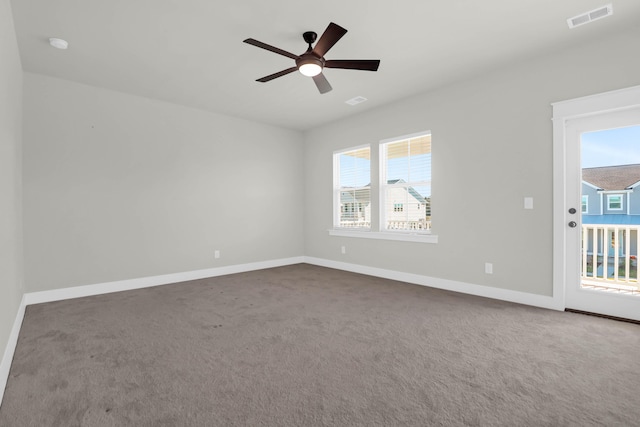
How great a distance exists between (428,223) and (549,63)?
88.6 inches

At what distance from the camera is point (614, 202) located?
304 cm

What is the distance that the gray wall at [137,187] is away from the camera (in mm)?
3766

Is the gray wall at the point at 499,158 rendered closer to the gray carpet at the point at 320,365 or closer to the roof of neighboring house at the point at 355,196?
the gray carpet at the point at 320,365

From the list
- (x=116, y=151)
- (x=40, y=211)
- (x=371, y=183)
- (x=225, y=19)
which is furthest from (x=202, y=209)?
(x=225, y=19)

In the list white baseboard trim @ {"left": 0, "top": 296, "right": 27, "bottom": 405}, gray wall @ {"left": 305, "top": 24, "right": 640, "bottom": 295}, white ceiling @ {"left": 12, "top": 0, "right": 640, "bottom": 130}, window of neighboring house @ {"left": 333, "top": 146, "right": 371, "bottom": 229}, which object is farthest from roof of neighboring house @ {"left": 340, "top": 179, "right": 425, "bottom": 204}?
white baseboard trim @ {"left": 0, "top": 296, "right": 27, "bottom": 405}

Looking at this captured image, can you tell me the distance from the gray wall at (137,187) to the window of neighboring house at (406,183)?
206 cm

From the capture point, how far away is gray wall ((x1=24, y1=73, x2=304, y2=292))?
→ 3766 mm

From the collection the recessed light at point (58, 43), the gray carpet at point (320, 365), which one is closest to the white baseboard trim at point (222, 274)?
the gray carpet at point (320, 365)

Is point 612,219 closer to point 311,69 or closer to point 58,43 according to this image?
point 311,69

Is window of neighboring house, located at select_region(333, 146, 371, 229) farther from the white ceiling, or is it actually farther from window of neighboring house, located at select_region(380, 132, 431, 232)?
the white ceiling

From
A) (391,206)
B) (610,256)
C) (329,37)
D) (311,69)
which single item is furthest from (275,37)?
(610,256)

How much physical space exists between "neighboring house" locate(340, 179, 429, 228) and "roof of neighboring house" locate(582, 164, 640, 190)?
1.82 metres

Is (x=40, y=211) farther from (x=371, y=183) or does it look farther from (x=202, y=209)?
(x=371, y=183)

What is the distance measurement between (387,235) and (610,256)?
255 centimetres
